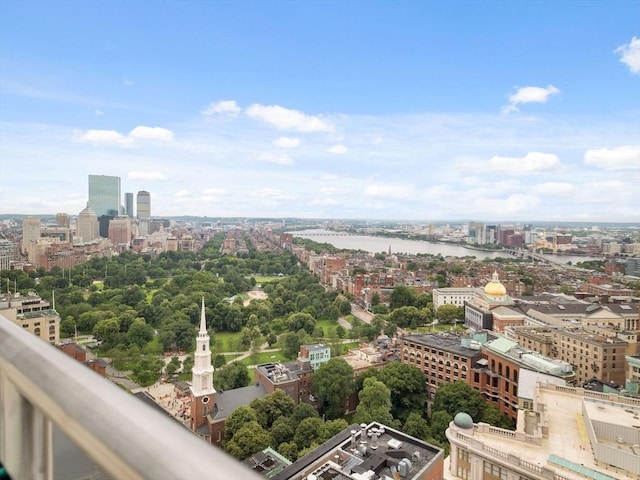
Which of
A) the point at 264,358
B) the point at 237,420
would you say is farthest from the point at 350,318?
the point at 237,420


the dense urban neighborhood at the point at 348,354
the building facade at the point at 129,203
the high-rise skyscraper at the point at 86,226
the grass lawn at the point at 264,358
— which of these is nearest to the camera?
the dense urban neighborhood at the point at 348,354

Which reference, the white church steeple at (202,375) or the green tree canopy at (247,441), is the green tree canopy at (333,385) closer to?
the green tree canopy at (247,441)

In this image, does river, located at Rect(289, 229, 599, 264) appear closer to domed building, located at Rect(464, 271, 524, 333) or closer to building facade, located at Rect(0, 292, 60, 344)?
domed building, located at Rect(464, 271, 524, 333)

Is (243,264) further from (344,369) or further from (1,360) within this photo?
(1,360)

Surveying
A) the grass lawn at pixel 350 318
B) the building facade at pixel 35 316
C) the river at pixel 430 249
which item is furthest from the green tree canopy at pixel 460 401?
the river at pixel 430 249

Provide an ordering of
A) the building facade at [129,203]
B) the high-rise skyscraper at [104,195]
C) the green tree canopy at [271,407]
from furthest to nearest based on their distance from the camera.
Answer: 1. the building facade at [129,203]
2. the high-rise skyscraper at [104,195]
3. the green tree canopy at [271,407]

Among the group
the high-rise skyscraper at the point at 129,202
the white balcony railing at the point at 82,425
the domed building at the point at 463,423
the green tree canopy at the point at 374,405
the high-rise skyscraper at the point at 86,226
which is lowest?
the green tree canopy at the point at 374,405
